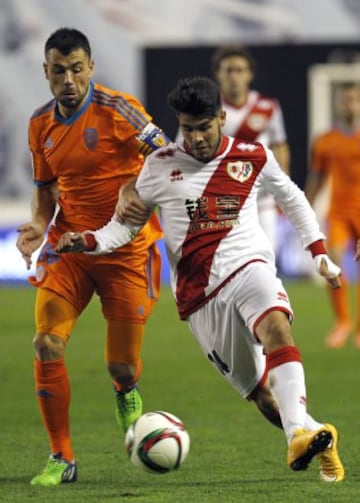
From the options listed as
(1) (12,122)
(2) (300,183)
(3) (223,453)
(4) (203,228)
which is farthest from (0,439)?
(1) (12,122)

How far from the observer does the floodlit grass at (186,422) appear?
6719mm

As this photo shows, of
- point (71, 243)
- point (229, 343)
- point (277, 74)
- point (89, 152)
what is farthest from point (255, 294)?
point (277, 74)

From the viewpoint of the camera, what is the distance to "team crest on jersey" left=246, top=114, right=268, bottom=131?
1209cm

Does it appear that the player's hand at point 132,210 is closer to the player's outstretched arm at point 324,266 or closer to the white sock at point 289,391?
the player's outstretched arm at point 324,266

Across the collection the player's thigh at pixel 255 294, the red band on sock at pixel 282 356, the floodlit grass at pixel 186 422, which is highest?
the player's thigh at pixel 255 294

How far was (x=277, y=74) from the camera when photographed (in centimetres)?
2150

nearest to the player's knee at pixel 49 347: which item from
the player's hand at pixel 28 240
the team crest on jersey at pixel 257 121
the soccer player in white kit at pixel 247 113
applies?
the player's hand at pixel 28 240

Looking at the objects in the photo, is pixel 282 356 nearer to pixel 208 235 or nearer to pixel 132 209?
pixel 208 235

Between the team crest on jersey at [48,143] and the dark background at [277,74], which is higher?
the team crest on jersey at [48,143]

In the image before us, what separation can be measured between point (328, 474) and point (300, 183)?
14996 mm

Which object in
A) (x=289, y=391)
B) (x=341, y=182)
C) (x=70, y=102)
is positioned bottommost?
(x=341, y=182)

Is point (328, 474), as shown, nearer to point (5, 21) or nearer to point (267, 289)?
point (267, 289)

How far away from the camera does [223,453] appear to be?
7926mm

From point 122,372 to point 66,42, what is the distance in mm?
1711
